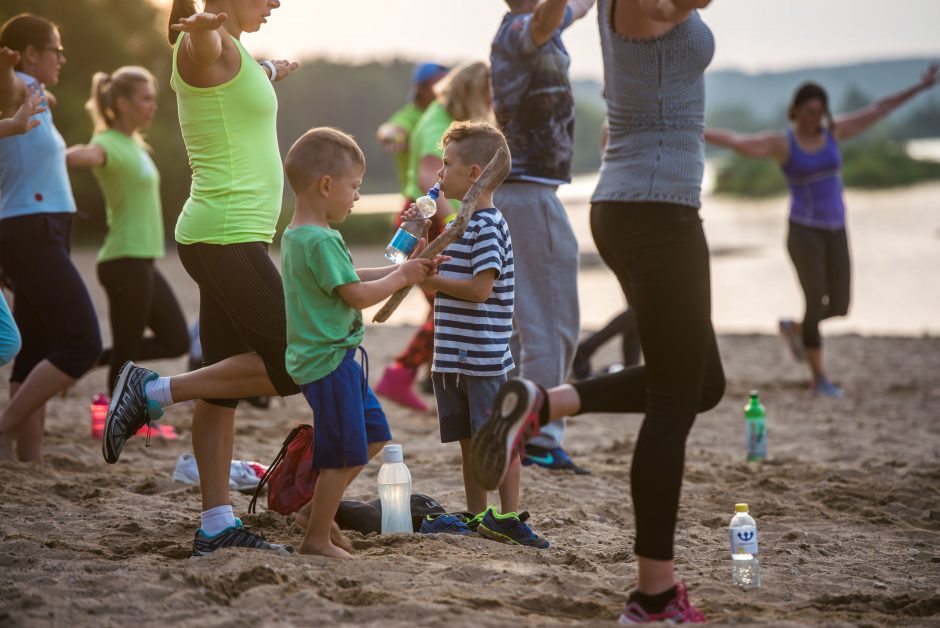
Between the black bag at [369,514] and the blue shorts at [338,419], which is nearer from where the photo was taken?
the blue shorts at [338,419]

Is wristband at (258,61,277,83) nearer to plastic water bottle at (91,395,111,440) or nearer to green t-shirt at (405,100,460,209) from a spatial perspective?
green t-shirt at (405,100,460,209)

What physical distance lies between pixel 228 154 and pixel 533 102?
207cm

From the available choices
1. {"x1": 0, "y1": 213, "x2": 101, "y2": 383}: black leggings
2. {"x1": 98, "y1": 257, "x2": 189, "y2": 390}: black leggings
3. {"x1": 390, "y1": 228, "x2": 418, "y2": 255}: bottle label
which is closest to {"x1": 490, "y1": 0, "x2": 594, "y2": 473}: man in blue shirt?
{"x1": 390, "y1": 228, "x2": 418, "y2": 255}: bottle label

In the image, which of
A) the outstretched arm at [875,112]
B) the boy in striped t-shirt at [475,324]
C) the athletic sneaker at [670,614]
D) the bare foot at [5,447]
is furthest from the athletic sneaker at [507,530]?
the outstretched arm at [875,112]

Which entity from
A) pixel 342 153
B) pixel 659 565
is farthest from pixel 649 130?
pixel 659 565

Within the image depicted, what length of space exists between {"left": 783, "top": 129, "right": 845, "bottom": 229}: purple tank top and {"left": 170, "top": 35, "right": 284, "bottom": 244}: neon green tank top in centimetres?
621

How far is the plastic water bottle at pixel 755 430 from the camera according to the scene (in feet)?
21.3

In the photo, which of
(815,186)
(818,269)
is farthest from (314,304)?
(815,186)

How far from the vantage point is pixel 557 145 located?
5.70m

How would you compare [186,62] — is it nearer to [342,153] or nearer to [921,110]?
[342,153]

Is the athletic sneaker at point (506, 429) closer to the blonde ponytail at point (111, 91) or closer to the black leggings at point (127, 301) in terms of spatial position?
the black leggings at point (127, 301)

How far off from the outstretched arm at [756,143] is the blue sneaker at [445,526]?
564 centimetres

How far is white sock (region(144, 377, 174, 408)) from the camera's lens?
418 cm

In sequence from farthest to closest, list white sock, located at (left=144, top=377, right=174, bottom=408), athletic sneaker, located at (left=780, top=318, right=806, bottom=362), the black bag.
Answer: athletic sneaker, located at (left=780, top=318, right=806, bottom=362) → the black bag → white sock, located at (left=144, top=377, right=174, bottom=408)
